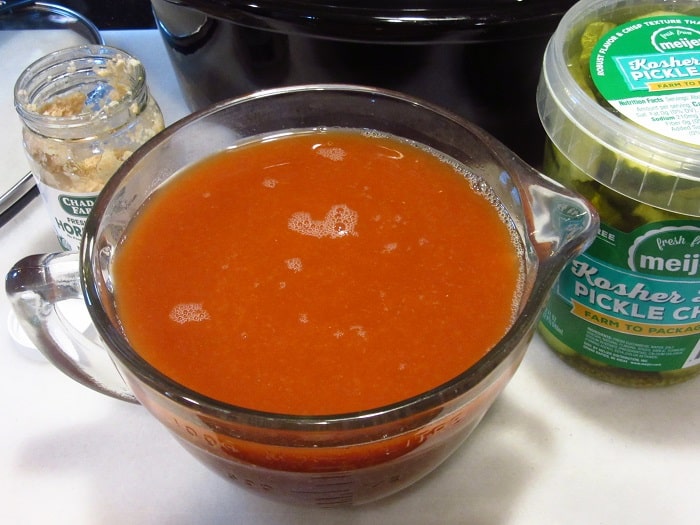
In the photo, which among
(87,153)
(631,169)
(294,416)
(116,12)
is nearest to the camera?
(294,416)

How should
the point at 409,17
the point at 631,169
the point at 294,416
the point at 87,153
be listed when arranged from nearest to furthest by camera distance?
the point at 294,416, the point at 631,169, the point at 409,17, the point at 87,153

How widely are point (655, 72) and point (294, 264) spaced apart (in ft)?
1.15

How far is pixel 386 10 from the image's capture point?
2.41ft

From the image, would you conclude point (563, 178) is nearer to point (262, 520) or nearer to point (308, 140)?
point (308, 140)

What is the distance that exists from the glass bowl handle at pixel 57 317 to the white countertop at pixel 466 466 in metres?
0.09

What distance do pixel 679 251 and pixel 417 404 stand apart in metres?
0.28

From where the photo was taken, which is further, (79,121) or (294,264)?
(79,121)

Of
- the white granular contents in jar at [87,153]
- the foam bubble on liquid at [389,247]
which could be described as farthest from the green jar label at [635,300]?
the white granular contents in jar at [87,153]

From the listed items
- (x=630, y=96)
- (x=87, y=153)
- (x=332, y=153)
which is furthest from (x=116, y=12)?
(x=630, y=96)

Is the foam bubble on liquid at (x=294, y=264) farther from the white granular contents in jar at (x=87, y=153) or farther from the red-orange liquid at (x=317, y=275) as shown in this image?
the white granular contents in jar at (x=87, y=153)

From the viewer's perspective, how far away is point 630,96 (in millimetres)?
657

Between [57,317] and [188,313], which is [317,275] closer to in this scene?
[188,313]

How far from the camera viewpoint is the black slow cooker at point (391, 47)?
738mm

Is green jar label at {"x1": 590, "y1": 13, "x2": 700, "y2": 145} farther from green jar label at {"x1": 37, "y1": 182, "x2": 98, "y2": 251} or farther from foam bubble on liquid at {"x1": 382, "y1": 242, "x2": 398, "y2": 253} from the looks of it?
green jar label at {"x1": 37, "y1": 182, "x2": 98, "y2": 251}
